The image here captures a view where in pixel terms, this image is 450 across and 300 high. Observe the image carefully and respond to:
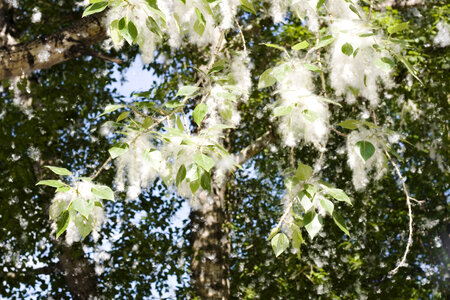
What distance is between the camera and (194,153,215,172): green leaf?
6.11 ft

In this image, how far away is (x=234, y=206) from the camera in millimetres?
6668

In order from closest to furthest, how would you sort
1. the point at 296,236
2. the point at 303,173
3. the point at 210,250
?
the point at 303,173 → the point at 296,236 → the point at 210,250

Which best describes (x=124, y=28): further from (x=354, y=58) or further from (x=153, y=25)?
(x=354, y=58)

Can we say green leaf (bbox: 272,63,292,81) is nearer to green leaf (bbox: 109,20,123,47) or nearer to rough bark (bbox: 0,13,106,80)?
green leaf (bbox: 109,20,123,47)

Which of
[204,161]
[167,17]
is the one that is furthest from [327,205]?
[167,17]

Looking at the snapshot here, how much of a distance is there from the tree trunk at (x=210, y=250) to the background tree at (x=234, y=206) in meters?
0.03

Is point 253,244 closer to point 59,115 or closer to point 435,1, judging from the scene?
point 59,115

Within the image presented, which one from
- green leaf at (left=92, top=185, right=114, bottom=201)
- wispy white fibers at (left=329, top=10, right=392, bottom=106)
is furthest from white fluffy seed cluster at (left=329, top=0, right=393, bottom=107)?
green leaf at (left=92, top=185, right=114, bottom=201)

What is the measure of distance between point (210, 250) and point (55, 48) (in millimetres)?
2694

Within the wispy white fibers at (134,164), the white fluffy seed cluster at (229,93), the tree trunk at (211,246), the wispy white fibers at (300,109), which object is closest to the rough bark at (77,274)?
the tree trunk at (211,246)

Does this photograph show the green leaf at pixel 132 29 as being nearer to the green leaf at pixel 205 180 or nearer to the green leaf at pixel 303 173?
the green leaf at pixel 205 180

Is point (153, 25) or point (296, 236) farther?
point (296, 236)

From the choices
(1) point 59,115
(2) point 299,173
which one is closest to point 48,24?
(1) point 59,115

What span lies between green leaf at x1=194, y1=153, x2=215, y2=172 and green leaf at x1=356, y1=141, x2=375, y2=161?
0.52m
